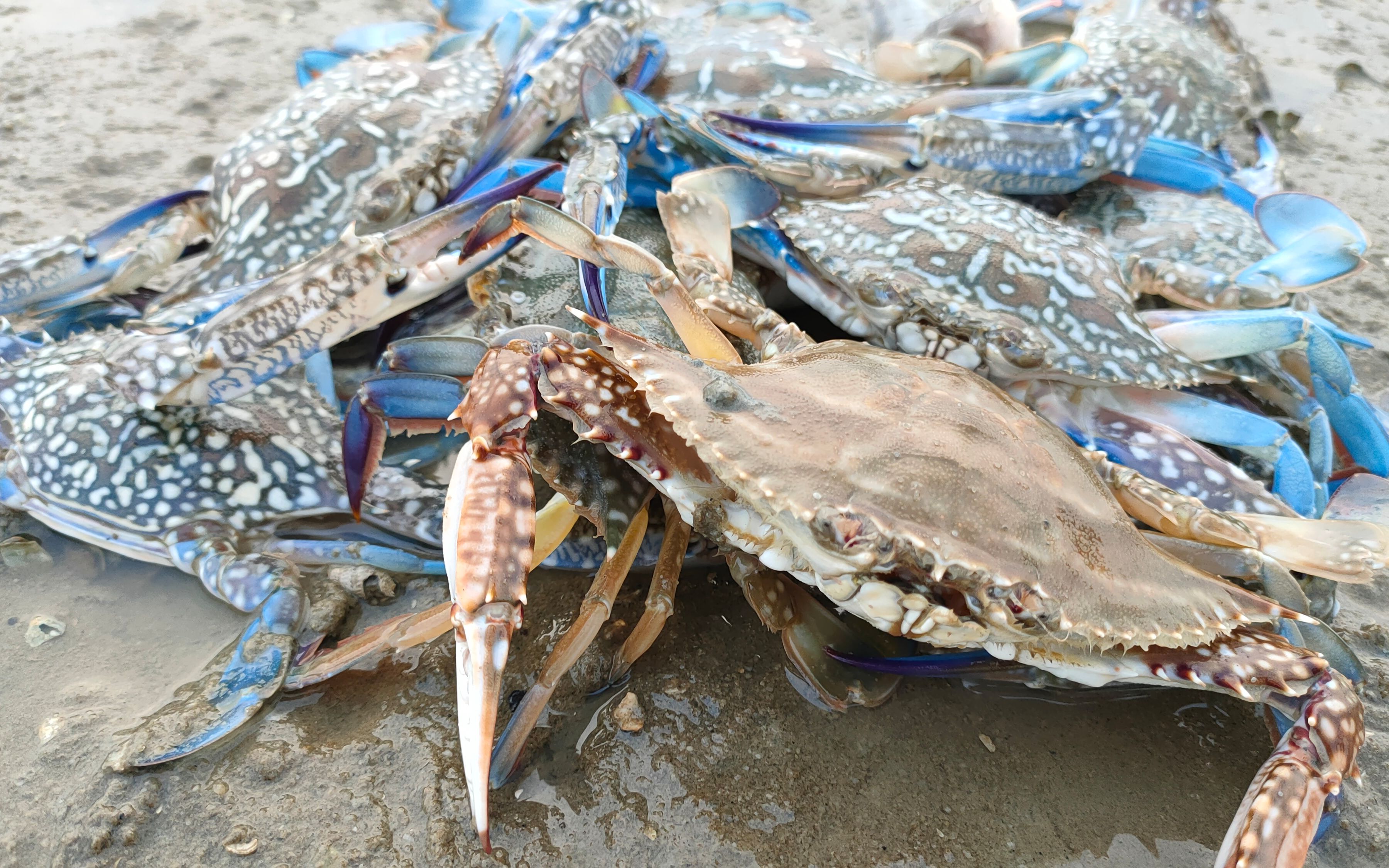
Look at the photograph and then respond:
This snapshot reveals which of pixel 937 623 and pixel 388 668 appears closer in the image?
pixel 937 623

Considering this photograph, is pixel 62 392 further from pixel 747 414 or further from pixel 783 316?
pixel 783 316

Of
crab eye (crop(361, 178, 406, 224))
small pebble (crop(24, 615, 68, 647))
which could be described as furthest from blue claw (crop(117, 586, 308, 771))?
crab eye (crop(361, 178, 406, 224))

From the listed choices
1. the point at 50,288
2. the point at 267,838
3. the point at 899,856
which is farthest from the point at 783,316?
the point at 50,288

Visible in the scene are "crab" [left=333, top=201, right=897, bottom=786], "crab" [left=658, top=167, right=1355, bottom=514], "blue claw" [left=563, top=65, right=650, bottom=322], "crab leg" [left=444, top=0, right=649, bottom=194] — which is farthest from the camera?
"crab leg" [left=444, top=0, right=649, bottom=194]

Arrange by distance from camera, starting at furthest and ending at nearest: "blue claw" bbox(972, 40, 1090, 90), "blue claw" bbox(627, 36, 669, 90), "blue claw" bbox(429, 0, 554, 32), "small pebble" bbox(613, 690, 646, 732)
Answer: "blue claw" bbox(429, 0, 554, 32) → "blue claw" bbox(972, 40, 1090, 90) → "blue claw" bbox(627, 36, 669, 90) → "small pebble" bbox(613, 690, 646, 732)

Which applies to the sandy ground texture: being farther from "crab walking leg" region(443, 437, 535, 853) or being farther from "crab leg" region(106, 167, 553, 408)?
"crab leg" region(106, 167, 553, 408)

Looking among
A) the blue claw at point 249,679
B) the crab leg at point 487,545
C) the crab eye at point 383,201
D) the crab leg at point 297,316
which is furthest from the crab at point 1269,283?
the blue claw at point 249,679

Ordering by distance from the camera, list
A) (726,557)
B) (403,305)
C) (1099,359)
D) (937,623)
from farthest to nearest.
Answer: (1099,359)
(403,305)
(726,557)
(937,623)
